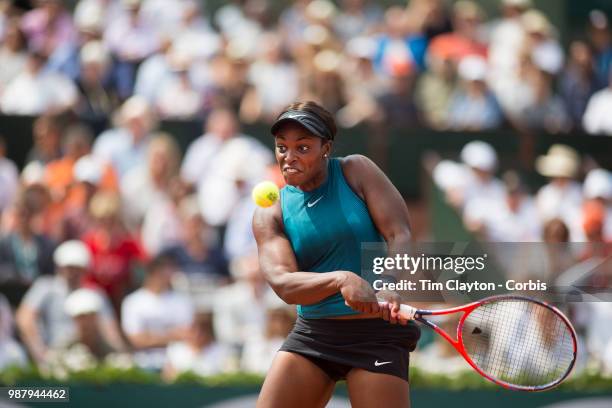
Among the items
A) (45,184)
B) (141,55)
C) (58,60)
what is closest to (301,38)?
(141,55)

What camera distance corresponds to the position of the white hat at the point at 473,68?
398 inches

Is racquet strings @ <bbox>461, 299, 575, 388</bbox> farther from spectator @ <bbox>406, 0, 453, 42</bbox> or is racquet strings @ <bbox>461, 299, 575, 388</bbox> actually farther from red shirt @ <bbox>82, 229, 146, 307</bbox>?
spectator @ <bbox>406, 0, 453, 42</bbox>

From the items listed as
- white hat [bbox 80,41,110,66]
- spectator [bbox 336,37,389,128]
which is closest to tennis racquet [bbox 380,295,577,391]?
spectator [bbox 336,37,389,128]

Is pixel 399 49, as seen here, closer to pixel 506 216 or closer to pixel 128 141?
pixel 506 216

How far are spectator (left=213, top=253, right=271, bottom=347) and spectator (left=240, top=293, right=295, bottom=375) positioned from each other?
101 mm

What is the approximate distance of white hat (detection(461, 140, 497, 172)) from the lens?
9.51 m

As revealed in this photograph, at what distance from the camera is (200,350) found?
8.08 m

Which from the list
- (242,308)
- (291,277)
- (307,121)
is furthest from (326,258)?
Answer: (242,308)

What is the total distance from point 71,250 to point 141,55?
9.08 ft

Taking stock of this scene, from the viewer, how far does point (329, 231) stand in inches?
176

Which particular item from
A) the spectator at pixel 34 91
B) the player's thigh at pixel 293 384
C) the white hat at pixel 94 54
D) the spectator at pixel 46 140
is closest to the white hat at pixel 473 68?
the white hat at pixel 94 54

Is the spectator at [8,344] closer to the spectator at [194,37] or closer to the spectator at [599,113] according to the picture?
the spectator at [194,37]

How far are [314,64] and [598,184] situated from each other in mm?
2938

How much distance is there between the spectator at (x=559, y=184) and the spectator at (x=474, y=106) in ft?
2.26
